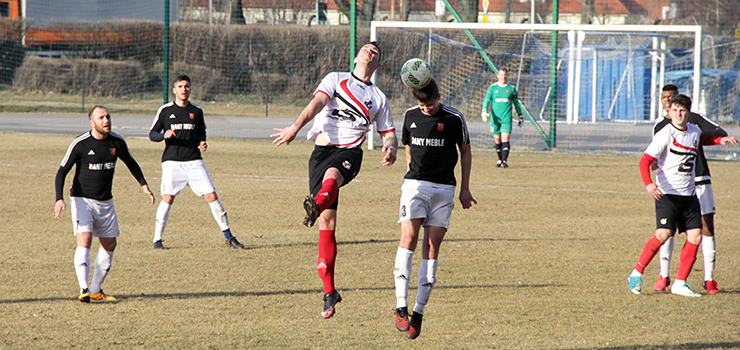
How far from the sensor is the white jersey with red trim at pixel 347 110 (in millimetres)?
6617

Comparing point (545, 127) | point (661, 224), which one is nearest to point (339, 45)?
point (545, 127)

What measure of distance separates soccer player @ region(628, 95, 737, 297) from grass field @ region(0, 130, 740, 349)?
16.3 inches

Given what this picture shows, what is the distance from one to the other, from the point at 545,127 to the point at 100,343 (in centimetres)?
2003

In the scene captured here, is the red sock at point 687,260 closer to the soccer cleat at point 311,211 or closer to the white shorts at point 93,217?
the soccer cleat at point 311,211

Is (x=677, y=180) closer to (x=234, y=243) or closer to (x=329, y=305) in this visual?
(x=329, y=305)

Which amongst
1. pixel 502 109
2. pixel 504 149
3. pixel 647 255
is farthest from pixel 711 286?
pixel 502 109

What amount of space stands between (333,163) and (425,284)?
1.38m

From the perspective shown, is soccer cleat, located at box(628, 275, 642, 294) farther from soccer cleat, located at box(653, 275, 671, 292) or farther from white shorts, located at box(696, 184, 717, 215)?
white shorts, located at box(696, 184, 717, 215)

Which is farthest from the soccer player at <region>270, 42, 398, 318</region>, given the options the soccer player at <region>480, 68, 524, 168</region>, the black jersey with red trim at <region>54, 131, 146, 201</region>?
the soccer player at <region>480, 68, 524, 168</region>

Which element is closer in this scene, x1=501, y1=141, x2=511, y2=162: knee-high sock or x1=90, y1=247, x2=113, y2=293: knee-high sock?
x1=90, y1=247, x2=113, y2=293: knee-high sock

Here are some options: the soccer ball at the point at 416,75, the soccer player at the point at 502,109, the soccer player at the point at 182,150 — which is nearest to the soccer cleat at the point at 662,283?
the soccer ball at the point at 416,75

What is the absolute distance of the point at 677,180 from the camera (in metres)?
7.56

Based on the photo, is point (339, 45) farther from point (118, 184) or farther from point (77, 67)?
point (118, 184)

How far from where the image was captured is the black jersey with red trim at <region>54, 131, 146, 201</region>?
7.37 meters
